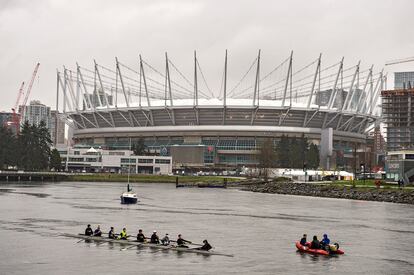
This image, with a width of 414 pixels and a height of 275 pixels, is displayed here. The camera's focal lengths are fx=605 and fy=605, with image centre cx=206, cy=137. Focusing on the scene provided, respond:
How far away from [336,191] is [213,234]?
6902 cm

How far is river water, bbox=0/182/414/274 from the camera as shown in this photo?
47.8 m

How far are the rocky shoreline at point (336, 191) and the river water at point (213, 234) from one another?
20.2 ft

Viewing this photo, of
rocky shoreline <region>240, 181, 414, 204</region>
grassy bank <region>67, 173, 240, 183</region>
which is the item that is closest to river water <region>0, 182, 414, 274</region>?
rocky shoreline <region>240, 181, 414, 204</region>

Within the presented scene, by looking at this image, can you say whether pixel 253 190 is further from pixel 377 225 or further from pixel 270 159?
pixel 377 225

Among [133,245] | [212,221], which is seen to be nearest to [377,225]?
[212,221]

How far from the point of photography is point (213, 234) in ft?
212

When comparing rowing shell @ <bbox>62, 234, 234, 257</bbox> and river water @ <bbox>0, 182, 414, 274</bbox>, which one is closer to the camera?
river water @ <bbox>0, 182, 414, 274</bbox>

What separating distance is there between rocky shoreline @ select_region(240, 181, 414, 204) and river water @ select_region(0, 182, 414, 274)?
6.15m

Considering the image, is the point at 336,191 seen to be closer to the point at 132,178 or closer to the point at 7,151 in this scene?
the point at 132,178

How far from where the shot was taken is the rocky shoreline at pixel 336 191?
11062cm

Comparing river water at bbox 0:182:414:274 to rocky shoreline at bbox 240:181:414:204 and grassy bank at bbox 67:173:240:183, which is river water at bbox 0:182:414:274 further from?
grassy bank at bbox 67:173:240:183

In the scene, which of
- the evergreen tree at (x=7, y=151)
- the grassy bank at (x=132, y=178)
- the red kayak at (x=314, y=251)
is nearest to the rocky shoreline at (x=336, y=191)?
the grassy bank at (x=132, y=178)

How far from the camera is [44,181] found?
190500mm

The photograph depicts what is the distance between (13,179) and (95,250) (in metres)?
141
